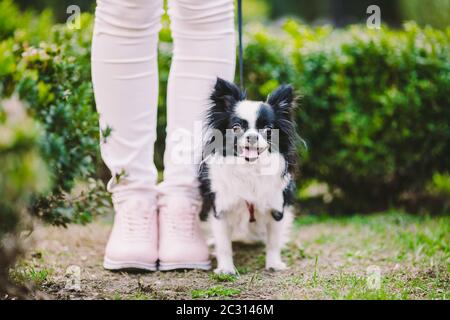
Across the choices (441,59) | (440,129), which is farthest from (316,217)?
(441,59)

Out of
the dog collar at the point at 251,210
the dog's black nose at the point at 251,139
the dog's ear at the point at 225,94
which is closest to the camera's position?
the dog's black nose at the point at 251,139

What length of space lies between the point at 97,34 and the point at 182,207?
3.09 feet

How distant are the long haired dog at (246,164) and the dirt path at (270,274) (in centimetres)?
23

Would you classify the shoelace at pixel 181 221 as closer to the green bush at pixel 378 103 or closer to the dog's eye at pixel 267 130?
the dog's eye at pixel 267 130

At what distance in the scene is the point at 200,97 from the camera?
110 inches

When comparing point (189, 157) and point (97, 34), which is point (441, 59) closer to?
point (189, 157)

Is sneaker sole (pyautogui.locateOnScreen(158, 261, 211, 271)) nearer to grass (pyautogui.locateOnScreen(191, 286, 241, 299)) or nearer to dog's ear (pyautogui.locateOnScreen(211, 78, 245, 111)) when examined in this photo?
grass (pyautogui.locateOnScreen(191, 286, 241, 299))

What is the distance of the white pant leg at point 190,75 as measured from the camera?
271 centimetres

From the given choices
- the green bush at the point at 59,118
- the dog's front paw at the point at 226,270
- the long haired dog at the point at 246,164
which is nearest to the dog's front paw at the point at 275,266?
the long haired dog at the point at 246,164

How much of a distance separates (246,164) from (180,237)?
50 cm

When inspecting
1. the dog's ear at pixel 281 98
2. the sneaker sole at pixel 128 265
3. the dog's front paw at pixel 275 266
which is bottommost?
the dog's front paw at pixel 275 266

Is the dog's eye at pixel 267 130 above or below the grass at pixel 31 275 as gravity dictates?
above

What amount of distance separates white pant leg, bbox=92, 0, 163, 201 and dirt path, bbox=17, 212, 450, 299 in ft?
1.58

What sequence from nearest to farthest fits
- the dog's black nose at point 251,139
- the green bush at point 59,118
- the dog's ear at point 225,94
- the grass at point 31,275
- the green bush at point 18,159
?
the green bush at point 18,159 < the green bush at point 59,118 < the grass at point 31,275 < the dog's black nose at point 251,139 < the dog's ear at point 225,94
